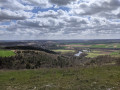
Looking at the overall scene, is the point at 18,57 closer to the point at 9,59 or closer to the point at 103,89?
the point at 9,59

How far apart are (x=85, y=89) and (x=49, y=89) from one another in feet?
13.6

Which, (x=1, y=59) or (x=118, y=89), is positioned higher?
(x=118, y=89)

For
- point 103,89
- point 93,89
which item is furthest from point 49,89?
point 103,89

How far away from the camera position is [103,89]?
12633 mm

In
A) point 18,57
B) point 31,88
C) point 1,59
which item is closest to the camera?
point 31,88

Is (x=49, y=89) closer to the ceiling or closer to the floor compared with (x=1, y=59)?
closer to the ceiling

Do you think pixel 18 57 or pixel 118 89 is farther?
pixel 18 57

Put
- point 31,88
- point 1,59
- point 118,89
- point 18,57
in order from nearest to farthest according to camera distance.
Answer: point 118,89
point 31,88
point 1,59
point 18,57

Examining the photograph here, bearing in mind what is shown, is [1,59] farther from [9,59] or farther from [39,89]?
[39,89]

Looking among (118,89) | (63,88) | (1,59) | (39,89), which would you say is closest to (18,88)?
(39,89)

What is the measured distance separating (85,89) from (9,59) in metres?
69.4

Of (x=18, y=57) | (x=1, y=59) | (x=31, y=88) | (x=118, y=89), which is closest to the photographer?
(x=118, y=89)

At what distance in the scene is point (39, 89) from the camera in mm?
12969

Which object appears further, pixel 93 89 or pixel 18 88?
pixel 18 88
